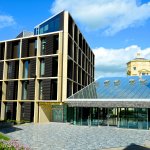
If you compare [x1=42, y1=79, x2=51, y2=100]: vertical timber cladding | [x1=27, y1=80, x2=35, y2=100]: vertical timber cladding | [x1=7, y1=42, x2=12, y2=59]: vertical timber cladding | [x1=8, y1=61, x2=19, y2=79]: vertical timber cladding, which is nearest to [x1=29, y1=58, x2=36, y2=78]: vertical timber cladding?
[x1=27, y1=80, x2=35, y2=100]: vertical timber cladding

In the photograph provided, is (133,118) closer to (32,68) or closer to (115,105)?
(115,105)

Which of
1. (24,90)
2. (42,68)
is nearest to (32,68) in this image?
(42,68)

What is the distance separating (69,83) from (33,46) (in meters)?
9.44

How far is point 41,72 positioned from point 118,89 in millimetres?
13911

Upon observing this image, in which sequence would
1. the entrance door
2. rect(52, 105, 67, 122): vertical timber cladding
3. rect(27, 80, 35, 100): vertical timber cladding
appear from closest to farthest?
1. the entrance door
2. rect(27, 80, 35, 100): vertical timber cladding
3. rect(52, 105, 67, 122): vertical timber cladding

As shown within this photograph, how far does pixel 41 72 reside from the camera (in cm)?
4759

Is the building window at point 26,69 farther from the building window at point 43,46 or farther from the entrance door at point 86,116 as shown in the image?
the entrance door at point 86,116

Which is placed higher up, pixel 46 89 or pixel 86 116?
pixel 46 89

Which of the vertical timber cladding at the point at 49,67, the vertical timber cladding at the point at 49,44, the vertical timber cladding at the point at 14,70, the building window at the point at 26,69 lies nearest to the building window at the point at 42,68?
the vertical timber cladding at the point at 49,67

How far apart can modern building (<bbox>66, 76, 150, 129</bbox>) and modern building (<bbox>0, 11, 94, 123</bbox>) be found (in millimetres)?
5083

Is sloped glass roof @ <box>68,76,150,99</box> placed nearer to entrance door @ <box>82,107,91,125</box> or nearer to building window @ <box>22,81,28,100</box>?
entrance door @ <box>82,107,91,125</box>

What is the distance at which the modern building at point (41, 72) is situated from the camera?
45625 mm

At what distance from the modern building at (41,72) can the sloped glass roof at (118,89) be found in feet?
15.3

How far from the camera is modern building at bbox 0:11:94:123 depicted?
150 ft
